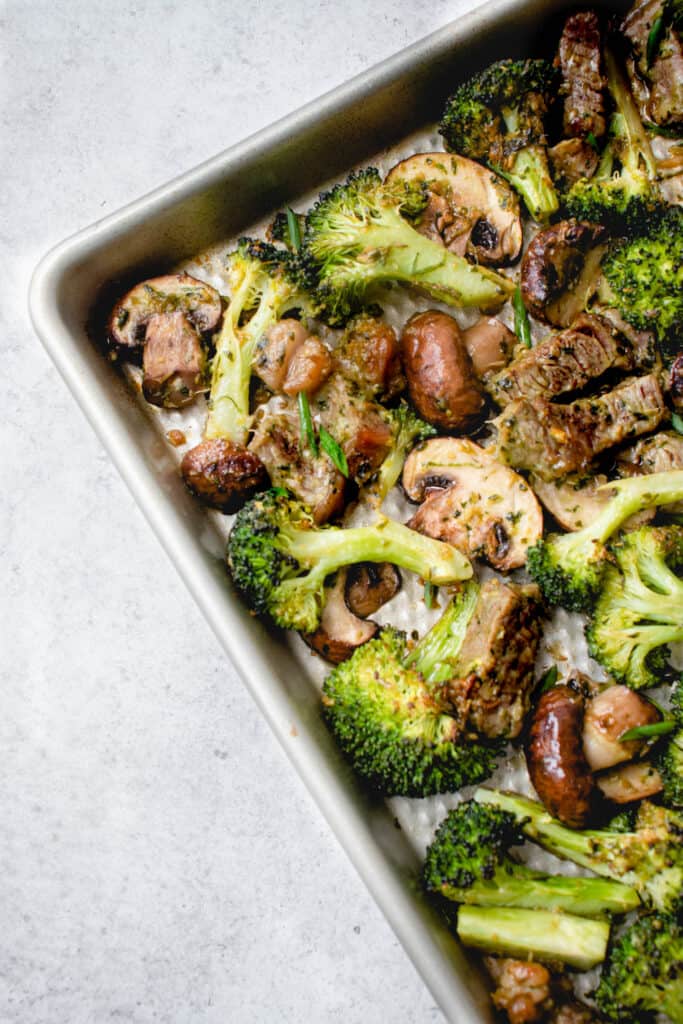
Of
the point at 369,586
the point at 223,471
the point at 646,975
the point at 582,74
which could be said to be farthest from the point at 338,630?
the point at 582,74

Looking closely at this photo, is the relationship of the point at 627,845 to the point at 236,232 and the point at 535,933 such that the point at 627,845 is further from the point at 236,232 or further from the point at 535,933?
the point at 236,232

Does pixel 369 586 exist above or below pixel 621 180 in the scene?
below

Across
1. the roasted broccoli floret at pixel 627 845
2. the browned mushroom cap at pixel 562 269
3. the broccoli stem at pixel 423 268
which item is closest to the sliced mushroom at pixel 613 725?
the roasted broccoli floret at pixel 627 845

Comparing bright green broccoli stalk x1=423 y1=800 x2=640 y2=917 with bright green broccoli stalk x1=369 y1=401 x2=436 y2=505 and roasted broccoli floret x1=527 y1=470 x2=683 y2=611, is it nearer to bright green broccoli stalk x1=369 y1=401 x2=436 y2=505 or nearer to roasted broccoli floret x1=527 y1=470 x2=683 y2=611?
roasted broccoli floret x1=527 y1=470 x2=683 y2=611

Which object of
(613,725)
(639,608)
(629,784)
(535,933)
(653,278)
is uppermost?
(653,278)

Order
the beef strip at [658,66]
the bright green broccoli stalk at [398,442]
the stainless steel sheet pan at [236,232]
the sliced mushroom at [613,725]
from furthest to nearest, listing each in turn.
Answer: the beef strip at [658,66] < the bright green broccoli stalk at [398,442] < the sliced mushroom at [613,725] < the stainless steel sheet pan at [236,232]

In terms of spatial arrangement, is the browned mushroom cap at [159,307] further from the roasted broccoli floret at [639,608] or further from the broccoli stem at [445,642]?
the roasted broccoli floret at [639,608]
